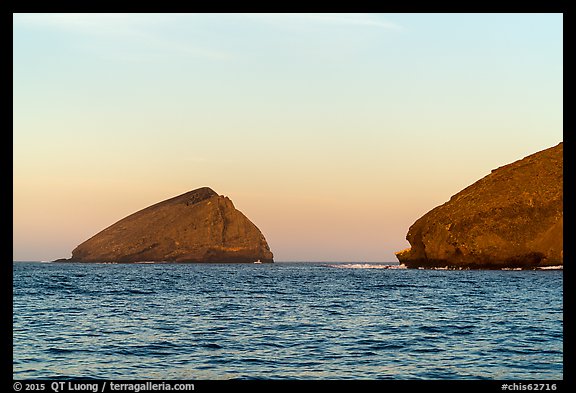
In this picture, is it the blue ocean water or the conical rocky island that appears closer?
the blue ocean water

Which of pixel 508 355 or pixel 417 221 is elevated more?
pixel 417 221

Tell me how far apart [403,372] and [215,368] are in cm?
661

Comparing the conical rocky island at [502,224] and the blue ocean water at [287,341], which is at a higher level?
the conical rocky island at [502,224]

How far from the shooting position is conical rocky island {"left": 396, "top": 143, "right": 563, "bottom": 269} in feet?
511

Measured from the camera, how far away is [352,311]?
44.7m

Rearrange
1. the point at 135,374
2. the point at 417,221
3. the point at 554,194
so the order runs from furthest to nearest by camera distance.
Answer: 1. the point at 417,221
2. the point at 554,194
3. the point at 135,374

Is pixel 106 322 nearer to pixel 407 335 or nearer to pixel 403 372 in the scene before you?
pixel 407 335

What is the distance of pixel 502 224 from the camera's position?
163m

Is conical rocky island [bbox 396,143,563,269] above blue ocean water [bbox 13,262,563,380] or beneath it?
above

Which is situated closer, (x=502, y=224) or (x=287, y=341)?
(x=287, y=341)

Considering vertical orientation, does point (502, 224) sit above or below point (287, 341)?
above

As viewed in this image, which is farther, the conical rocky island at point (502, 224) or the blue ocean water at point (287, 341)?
the conical rocky island at point (502, 224)

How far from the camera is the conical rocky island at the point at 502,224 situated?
156m
